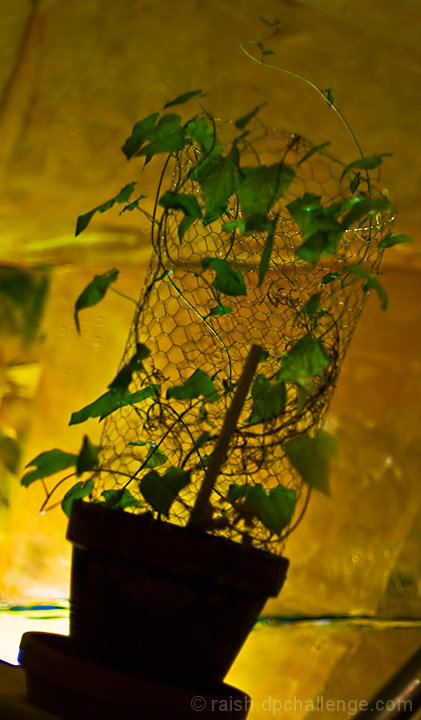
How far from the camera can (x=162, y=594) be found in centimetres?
74

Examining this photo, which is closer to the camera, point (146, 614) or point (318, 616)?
point (146, 614)

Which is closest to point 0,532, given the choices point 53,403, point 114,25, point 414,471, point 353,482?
point 53,403

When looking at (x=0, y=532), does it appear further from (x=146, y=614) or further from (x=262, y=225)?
(x=262, y=225)

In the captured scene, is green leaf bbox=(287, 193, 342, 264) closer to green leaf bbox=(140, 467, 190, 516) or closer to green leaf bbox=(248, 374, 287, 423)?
green leaf bbox=(248, 374, 287, 423)

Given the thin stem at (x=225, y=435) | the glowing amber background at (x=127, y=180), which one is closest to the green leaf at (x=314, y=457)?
the thin stem at (x=225, y=435)

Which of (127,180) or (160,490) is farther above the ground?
(127,180)

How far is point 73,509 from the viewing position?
802 millimetres

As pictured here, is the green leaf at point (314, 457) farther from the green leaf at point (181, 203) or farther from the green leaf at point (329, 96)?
the green leaf at point (329, 96)

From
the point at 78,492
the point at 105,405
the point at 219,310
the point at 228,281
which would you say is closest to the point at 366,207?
the point at 228,281

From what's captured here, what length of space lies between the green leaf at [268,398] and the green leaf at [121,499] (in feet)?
0.62

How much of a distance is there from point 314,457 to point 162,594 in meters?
0.22

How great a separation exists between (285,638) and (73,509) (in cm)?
88

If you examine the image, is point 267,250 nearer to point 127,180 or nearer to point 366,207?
point 366,207

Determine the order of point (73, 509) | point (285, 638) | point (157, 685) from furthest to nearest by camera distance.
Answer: point (285, 638), point (73, 509), point (157, 685)
